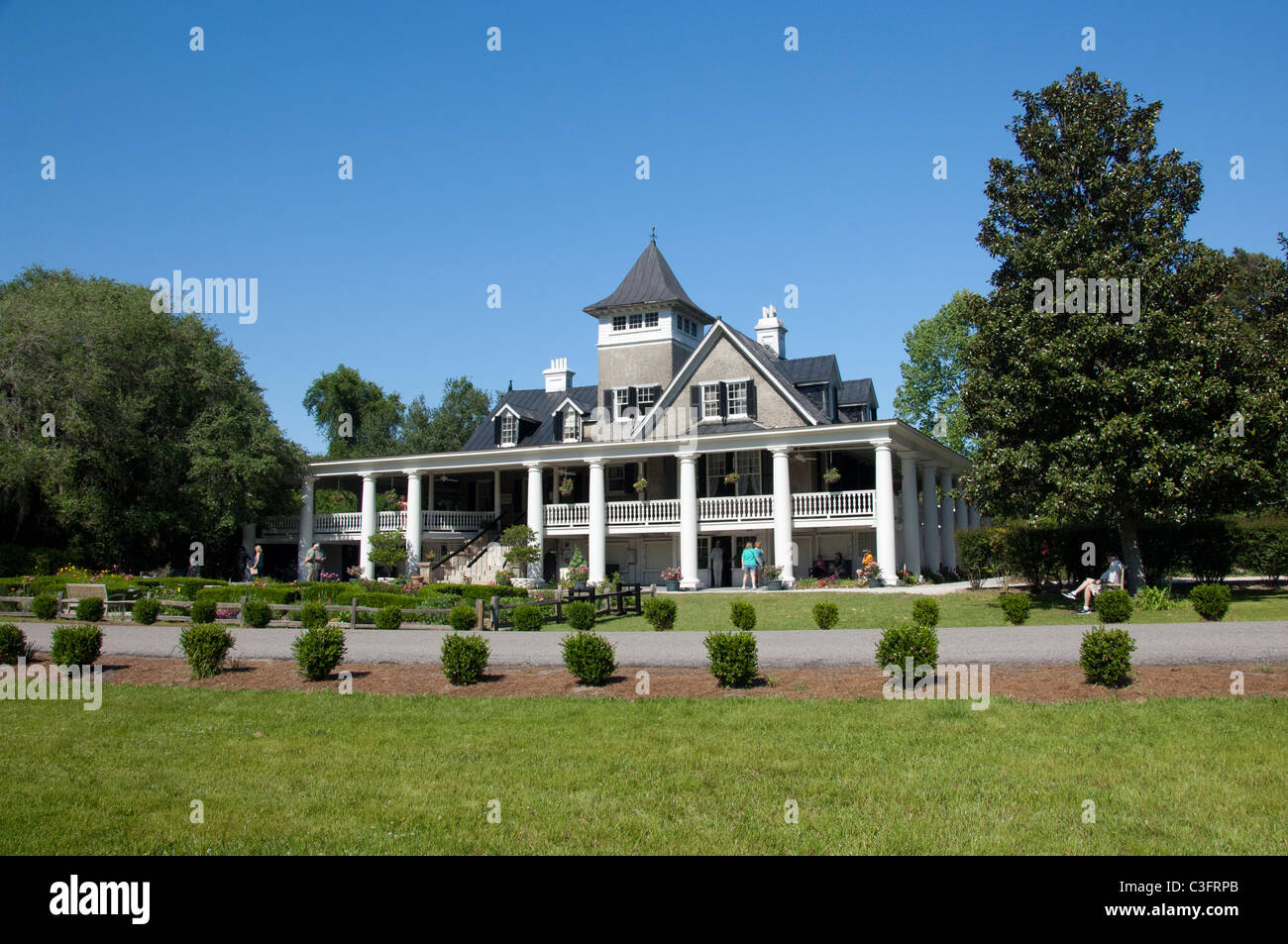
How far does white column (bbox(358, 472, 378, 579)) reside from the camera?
36.3 meters

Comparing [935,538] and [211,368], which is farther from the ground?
[211,368]

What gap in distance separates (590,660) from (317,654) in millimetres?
4416

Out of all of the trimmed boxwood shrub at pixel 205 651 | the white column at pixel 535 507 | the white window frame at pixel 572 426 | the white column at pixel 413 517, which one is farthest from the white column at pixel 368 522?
the trimmed boxwood shrub at pixel 205 651

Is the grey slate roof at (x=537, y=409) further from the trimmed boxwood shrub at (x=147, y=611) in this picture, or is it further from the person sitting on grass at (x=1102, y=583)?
the person sitting on grass at (x=1102, y=583)

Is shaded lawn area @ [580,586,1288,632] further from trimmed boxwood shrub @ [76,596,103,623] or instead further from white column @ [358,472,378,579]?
white column @ [358,472,378,579]

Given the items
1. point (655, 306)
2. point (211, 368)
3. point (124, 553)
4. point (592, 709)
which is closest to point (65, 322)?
point (211, 368)

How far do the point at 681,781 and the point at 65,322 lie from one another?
35964 millimetres

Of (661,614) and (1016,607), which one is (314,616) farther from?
(1016,607)

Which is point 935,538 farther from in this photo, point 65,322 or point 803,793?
point 65,322

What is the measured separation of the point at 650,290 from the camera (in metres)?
39.3

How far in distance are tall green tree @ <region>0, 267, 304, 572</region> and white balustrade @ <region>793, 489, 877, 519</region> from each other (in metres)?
21.1

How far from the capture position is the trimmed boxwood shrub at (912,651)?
37.3ft

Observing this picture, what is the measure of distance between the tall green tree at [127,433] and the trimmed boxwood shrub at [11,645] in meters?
19.9
